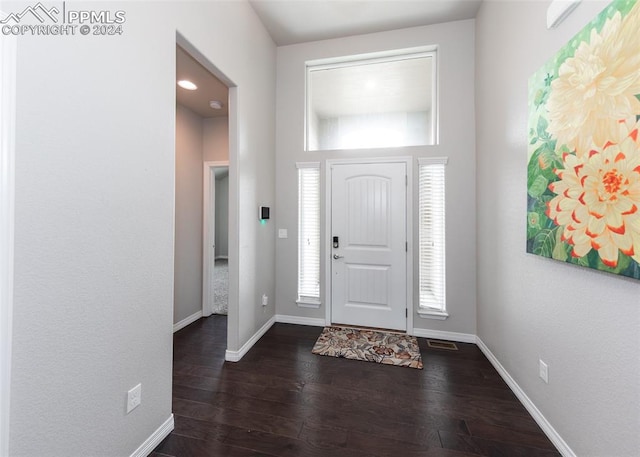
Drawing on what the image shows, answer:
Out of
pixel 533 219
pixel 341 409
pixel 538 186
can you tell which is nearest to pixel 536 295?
pixel 533 219

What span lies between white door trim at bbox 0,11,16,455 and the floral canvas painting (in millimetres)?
2361

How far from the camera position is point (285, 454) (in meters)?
1.53

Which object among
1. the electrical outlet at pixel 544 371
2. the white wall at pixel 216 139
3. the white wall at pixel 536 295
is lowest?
the electrical outlet at pixel 544 371

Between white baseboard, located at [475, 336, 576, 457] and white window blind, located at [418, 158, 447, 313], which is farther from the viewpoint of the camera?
white window blind, located at [418, 158, 447, 313]

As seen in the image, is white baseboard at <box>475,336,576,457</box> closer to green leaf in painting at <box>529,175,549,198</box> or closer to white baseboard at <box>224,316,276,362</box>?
green leaf in painting at <box>529,175,549,198</box>

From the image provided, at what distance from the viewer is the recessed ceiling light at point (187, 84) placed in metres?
2.98

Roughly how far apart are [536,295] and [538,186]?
73 centimetres

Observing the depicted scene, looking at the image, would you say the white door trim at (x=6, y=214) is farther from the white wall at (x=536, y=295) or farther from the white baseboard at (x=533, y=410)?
the white baseboard at (x=533, y=410)

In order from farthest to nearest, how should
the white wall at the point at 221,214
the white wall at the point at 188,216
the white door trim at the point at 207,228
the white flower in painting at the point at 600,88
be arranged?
the white wall at the point at 221,214, the white door trim at the point at 207,228, the white wall at the point at 188,216, the white flower in painting at the point at 600,88

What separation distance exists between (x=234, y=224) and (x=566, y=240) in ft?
7.96

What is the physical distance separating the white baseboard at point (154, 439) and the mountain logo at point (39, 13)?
6.64 feet

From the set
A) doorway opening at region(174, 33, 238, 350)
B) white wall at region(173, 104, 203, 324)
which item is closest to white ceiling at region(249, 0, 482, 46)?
doorway opening at region(174, 33, 238, 350)

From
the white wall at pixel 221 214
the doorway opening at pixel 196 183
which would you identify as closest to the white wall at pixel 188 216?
the doorway opening at pixel 196 183

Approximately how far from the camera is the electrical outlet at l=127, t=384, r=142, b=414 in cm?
142
